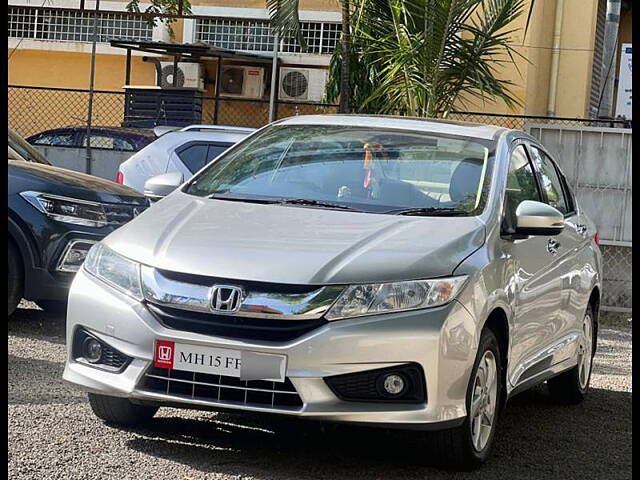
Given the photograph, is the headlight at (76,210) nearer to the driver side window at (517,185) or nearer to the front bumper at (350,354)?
the driver side window at (517,185)

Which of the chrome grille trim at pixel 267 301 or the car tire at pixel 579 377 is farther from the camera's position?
the car tire at pixel 579 377

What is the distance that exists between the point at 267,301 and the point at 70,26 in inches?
871

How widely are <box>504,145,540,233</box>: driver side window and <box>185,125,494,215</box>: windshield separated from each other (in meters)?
0.16

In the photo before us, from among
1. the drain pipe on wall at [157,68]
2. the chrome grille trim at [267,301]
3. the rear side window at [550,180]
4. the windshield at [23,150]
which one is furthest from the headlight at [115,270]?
the drain pipe on wall at [157,68]

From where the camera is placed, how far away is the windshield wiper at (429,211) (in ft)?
19.2

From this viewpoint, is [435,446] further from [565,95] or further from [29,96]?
[29,96]

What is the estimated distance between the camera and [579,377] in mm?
7648

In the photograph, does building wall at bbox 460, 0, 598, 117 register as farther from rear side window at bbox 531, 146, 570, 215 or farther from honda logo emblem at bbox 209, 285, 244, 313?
honda logo emblem at bbox 209, 285, 244, 313

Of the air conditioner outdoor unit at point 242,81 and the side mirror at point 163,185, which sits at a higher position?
the air conditioner outdoor unit at point 242,81

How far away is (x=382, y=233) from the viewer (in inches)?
216

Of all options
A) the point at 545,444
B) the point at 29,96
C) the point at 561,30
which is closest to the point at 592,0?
the point at 561,30

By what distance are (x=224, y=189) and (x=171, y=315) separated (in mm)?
1246

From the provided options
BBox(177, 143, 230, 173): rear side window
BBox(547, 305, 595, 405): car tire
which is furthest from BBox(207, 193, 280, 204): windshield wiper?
BBox(177, 143, 230, 173): rear side window

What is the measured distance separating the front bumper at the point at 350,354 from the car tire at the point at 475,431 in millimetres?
126
